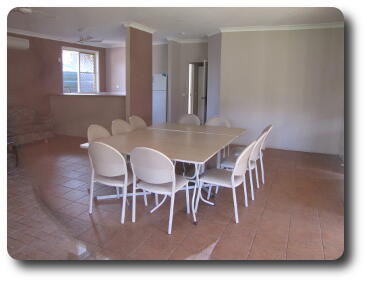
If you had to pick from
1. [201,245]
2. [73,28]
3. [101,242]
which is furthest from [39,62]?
[201,245]

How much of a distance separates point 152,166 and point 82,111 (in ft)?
16.2

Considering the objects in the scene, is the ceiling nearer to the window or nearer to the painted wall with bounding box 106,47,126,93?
the window

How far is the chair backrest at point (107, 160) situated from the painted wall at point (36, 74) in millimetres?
4721

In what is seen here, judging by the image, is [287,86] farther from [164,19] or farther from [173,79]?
[173,79]

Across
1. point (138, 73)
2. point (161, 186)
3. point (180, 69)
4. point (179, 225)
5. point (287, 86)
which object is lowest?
point (179, 225)

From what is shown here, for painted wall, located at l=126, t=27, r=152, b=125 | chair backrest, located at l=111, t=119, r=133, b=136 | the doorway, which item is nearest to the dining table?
chair backrest, located at l=111, t=119, r=133, b=136

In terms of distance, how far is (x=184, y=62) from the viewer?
7801 millimetres

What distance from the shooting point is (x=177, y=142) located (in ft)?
10.5

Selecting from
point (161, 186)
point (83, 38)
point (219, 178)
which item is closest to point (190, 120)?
point (219, 178)

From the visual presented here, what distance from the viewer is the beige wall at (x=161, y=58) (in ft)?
26.2

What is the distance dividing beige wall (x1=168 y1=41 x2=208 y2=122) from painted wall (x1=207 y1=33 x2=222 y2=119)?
844mm

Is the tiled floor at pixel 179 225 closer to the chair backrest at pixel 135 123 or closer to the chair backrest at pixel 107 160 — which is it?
the chair backrest at pixel 107 160
